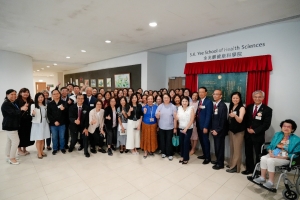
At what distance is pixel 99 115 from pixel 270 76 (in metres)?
4.15

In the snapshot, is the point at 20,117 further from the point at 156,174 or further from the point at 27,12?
the point at 156,174

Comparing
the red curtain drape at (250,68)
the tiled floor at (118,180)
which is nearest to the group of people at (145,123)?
the tiled floor at (118,180)

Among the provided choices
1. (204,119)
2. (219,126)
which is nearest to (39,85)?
(204,119)

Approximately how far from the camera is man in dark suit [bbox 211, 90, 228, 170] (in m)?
3.38

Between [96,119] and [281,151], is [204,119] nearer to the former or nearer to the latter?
[281,151]

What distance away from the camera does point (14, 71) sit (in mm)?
6879

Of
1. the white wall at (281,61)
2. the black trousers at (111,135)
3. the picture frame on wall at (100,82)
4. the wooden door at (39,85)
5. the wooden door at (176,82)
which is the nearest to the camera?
the white wall at (281,61)

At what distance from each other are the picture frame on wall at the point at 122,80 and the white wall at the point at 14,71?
4.08m

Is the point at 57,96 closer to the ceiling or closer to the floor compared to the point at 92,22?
closer to the floor

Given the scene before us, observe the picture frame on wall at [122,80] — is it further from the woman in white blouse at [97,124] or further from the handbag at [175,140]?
the handbag at [175,140]

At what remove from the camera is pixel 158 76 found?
6.93m

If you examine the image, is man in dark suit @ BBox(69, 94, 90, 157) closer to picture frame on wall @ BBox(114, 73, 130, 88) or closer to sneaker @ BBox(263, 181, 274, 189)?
picture frame on wall @ BBox(114, 73, 130, 88)

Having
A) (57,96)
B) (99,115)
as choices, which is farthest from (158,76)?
(57,96)

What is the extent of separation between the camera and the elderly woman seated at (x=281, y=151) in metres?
2.62
